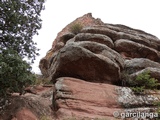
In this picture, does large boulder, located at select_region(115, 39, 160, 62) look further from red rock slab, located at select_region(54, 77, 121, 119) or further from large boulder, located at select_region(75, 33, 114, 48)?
red rock slab, located at select_region(54, 77, 121, 119)

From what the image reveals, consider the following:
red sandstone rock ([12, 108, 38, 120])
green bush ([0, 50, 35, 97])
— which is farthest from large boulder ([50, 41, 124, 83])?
red sandstone rock ([12, 108, 38, 120])

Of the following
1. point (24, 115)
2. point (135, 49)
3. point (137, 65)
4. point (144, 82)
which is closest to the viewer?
point (24, 115)

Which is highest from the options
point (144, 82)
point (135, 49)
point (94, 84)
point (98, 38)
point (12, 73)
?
point (98, 38)

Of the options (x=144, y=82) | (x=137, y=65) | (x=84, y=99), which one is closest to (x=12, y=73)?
(x=84, y=99)

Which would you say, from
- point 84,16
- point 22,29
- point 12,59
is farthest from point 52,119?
point 84,16

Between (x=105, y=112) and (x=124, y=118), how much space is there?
0.86 m

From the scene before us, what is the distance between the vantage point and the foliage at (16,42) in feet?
29.2

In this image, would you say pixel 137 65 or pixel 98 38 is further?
pixel 98 38

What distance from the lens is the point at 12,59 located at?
902cm

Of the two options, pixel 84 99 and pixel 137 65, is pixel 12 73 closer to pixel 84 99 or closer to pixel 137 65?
pixel 84 99

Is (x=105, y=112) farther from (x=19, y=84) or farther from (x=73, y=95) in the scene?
(x=19, y=84)

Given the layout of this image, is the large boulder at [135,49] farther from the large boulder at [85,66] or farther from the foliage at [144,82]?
the foliage at [144,82]

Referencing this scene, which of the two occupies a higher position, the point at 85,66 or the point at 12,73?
the point at 12,73

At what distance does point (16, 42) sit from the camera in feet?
34.4
